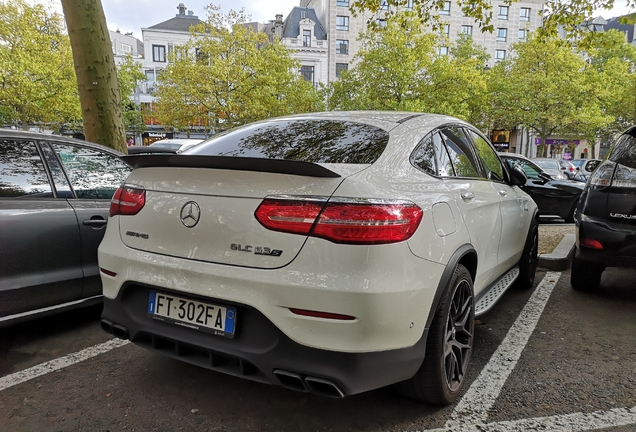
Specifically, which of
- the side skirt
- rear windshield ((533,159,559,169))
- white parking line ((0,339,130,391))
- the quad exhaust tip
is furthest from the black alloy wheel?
rear windshield ((533,159,559,169))

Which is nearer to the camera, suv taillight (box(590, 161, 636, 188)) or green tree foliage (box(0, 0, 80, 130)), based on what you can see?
suv taillight (box(590, 161, 636, 188))

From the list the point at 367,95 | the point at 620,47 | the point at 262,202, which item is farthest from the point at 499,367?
the point at 620,47

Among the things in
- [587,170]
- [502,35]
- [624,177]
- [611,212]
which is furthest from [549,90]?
[611,212]

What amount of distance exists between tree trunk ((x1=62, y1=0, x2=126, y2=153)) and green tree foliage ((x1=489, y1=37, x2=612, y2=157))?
30.7 meters

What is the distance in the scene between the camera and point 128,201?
7.81 ft

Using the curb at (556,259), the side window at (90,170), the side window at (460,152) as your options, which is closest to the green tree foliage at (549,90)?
the curb at (556,259)

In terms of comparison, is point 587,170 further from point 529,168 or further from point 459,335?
point 459,335

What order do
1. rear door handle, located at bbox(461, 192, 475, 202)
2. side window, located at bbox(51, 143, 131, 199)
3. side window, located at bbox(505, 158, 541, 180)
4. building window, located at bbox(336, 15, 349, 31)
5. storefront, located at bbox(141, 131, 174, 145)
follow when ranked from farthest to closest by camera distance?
building window, located at bbox(336, 15, 349, 31)
storefront, located at bbox(141, 131, 174, 145)
side window, located at bbox(505, 158, 541, 180)
side window, located at bbox(51, 143, 131, 199)
rear door handle, located at bbox(461, 192, 475, 202)

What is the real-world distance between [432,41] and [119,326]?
27356 mm

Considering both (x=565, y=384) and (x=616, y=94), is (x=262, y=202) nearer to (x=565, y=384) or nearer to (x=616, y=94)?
(x=565, y=384)

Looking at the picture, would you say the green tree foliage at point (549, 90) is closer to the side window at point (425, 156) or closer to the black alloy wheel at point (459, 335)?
the side window at point (425, 156)

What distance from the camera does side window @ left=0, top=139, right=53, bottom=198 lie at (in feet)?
9.90

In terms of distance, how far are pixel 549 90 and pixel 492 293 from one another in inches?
1273

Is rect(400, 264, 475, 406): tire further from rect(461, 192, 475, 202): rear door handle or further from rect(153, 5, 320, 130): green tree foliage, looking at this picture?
rect(153, 5, 320, 130): green tree foliage
